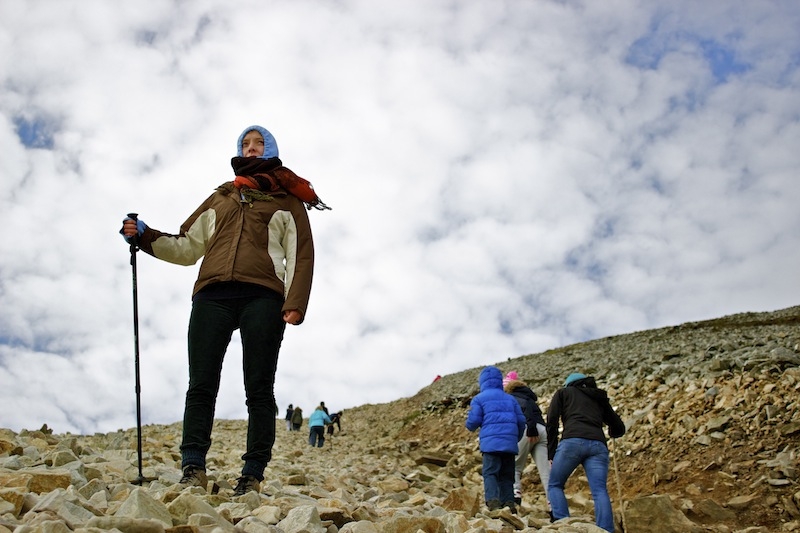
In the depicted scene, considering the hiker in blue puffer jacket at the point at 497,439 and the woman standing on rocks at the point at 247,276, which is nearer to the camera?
the woman standing on rocks at the point at 247,276

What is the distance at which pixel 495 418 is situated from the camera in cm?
789

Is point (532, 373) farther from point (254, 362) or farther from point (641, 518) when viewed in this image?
point (254, 362)

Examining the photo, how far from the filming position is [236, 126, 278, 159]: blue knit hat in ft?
17.2

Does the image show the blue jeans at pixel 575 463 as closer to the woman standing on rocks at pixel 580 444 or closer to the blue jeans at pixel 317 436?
the woman standing on rocks at pixel 580 444

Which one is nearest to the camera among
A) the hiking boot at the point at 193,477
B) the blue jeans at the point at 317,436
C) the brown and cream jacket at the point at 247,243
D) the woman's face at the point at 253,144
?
the hiking boot at the point at 193,477

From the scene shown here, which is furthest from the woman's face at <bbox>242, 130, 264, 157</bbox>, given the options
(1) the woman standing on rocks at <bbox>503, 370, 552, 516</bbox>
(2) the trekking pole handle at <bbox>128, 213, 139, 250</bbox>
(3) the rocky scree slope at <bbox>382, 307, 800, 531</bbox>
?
(1) the woman standing on rocks at <bbox>503, 370, 552, 516</bbox>

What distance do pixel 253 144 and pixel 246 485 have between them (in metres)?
2.74

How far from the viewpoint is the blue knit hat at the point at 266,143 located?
525cm

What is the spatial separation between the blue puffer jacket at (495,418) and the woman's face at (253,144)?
13.9 ft

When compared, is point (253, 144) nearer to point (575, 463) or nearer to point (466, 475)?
point (575, 463)

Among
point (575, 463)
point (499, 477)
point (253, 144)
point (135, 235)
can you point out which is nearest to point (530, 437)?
point (499, 477)

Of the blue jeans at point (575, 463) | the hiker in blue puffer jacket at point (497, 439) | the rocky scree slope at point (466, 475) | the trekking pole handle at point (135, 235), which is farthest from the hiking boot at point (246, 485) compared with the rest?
the blue jeans at point (575, 463)

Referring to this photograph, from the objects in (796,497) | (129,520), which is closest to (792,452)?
(796,497)

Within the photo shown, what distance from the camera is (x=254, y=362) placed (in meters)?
4.48
